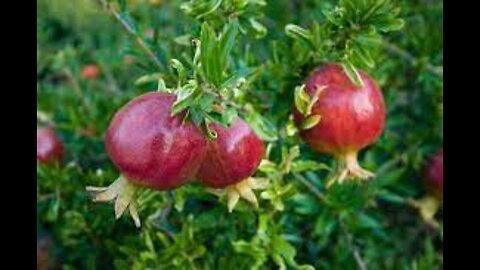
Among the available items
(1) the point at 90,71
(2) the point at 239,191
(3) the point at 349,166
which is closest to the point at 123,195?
(2) the point at 239,191

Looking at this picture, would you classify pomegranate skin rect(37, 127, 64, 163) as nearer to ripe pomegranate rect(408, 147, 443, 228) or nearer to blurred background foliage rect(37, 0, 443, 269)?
blurred background foliage rect(37, 0, 443, 269)

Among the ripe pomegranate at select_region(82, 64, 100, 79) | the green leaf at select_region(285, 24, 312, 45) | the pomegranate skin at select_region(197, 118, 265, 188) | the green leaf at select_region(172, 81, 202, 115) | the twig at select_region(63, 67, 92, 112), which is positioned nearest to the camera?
the green leaf at select_region(172, 81, 202, 115)

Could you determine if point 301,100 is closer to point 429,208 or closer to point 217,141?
point 217,141

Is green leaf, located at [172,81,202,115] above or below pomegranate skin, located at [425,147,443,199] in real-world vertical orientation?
above

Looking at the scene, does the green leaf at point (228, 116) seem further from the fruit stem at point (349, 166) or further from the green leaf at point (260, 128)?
the fruit stem at point (349, 166)

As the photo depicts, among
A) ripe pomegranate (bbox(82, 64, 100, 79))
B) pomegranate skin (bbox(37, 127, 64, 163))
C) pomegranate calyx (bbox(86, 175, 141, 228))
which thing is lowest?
ripe pomegranate (bbox(82, 64, 100, 79))

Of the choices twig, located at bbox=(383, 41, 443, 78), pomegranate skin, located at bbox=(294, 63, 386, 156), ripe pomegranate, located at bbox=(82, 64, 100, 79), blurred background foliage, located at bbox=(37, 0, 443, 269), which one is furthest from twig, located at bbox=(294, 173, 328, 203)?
ripe pomegranate, located at bbox=(82, 64, 100, 79)

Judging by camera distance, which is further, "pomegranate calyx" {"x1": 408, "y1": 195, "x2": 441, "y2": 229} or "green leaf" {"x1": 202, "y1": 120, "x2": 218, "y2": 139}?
"pomegranate calyx" {"x1": 408, "y1": 195, "x2": 441, "y2": 229}

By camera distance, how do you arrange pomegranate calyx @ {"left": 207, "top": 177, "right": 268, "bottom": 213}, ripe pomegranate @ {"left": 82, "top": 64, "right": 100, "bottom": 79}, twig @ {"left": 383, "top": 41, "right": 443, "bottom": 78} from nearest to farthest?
pomegranate calyx @ {"left": 207, "top": 177, "right": 268, "bottom": 213} → twig @ {"left": 383, "top": 41, "right": 443, "bottom": 78} → ripe pomegranate @ {"left": 82, "top": 64, "right": 100, "bottom": 79}
